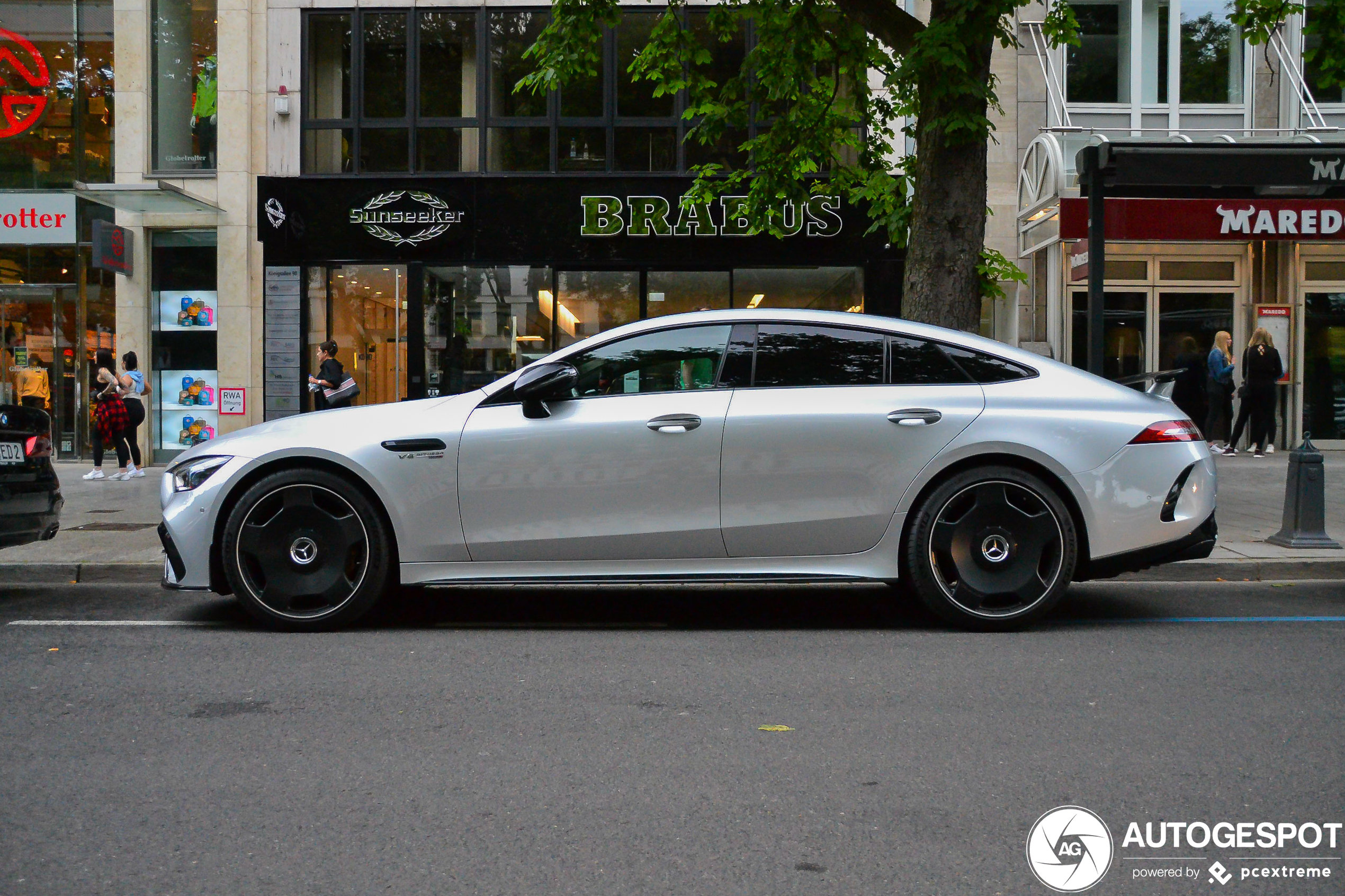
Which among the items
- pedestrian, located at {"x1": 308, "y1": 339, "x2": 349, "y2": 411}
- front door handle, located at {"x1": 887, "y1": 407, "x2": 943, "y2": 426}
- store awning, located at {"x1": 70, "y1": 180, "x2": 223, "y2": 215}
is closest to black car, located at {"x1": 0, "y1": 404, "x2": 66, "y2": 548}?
front door handle, located at {"x1": 887, "y1": 407, "x2": 943, "y2": 426}

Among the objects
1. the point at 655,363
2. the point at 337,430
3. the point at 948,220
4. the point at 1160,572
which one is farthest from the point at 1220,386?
the point at 337,430

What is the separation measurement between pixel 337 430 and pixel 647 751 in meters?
2.73

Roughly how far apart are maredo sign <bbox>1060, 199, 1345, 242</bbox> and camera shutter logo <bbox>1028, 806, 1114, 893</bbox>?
13.8 m

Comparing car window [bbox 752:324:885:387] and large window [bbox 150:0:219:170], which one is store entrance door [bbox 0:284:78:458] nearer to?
large window [bbox 150:0:219:170]

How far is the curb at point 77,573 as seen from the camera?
25.4 feet

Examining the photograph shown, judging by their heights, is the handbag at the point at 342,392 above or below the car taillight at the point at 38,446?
above

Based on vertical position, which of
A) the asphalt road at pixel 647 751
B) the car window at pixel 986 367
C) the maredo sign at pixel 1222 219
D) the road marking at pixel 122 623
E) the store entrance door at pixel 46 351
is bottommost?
the road marking at pixel 122 623

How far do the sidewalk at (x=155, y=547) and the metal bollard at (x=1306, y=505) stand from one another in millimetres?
139

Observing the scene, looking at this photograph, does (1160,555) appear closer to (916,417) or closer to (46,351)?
(916,417)

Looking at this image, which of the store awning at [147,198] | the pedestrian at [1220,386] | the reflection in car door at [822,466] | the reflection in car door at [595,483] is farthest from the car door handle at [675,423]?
the pedestrian at [1220,386]

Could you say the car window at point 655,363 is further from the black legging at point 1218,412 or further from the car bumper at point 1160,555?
the black legging at point 1218,412

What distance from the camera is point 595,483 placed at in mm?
5707

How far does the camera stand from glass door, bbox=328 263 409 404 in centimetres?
1758

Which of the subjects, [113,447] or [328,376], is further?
[328,376]
